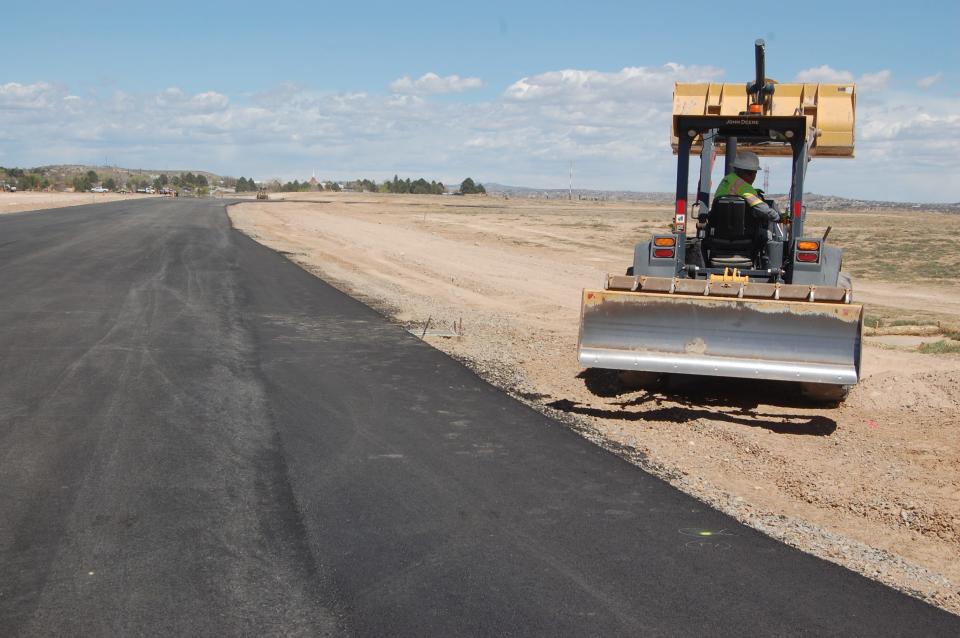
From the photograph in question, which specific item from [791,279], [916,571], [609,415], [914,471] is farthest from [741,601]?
[791,279]

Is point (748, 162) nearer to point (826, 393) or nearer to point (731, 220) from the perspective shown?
point (731, 220)

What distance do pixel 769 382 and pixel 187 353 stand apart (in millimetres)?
6546

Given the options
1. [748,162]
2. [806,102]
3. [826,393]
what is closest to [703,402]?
[826,393]

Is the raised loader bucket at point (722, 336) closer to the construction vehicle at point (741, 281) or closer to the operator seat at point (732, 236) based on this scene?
the construction vehicle at point (741, 281)

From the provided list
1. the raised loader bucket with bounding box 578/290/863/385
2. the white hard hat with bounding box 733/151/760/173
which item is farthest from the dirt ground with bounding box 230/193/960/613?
the white hard hat with bounding box 733/151/760/173

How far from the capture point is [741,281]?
364 inches

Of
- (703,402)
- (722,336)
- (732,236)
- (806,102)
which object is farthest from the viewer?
(806,102)

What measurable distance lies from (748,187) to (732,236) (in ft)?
1.77

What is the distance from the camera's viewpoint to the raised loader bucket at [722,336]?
8211mm

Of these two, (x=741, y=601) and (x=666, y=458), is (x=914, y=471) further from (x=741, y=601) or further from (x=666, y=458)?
(x=741, y=601)

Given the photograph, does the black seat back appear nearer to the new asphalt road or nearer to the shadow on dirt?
the shadow on dirt

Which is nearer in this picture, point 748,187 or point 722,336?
point 722,336

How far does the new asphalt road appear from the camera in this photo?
4.32 metres

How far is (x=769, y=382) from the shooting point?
9.96 meters
